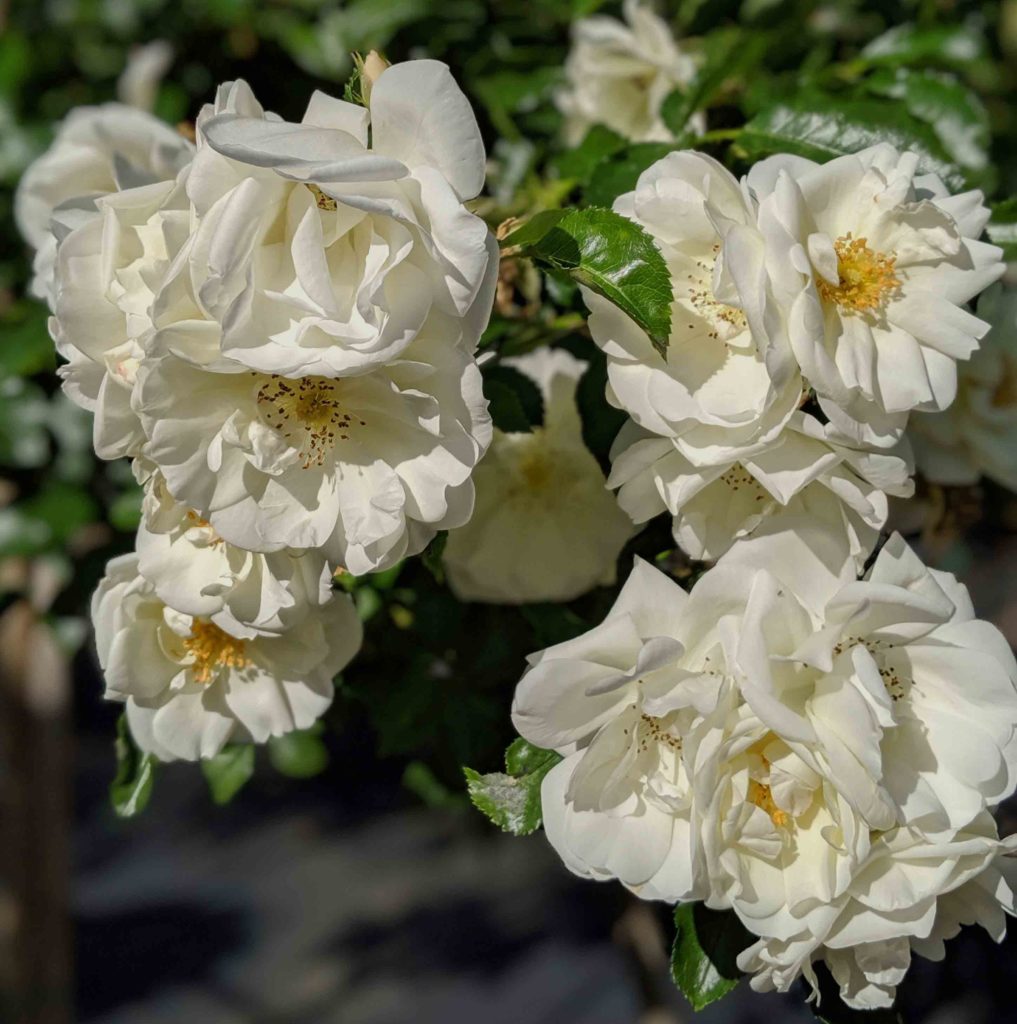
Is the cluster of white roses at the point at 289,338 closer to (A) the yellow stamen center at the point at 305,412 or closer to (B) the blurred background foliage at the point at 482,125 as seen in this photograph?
(A) the yellow stamen center at the point at 305,412

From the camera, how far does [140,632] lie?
33.0 inches

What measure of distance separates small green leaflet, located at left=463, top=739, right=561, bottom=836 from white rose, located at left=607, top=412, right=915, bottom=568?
169 mm

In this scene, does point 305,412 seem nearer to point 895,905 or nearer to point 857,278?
point 857,278

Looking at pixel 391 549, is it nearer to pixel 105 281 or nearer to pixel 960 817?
pixel 105 281

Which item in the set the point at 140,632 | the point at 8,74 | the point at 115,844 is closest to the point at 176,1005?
the point at 115,844

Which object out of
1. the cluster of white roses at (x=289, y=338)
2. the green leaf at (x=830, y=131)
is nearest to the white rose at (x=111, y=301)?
the cluster of white roses at (x=289, y=338)

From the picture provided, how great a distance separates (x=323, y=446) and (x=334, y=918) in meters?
3.50

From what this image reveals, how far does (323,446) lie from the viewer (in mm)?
700

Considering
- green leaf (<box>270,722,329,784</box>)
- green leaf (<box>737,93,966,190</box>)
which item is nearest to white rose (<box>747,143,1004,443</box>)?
green leaf (<box>737,93,966,190</box>)

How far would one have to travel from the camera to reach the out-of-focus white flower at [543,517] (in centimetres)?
104

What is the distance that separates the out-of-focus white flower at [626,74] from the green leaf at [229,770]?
2.31 feet

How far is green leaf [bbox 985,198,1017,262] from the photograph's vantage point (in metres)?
0.93

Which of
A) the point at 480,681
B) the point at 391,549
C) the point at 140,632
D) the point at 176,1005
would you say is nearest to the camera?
the point at 391,549

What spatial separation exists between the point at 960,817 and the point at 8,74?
1457 millimetres
